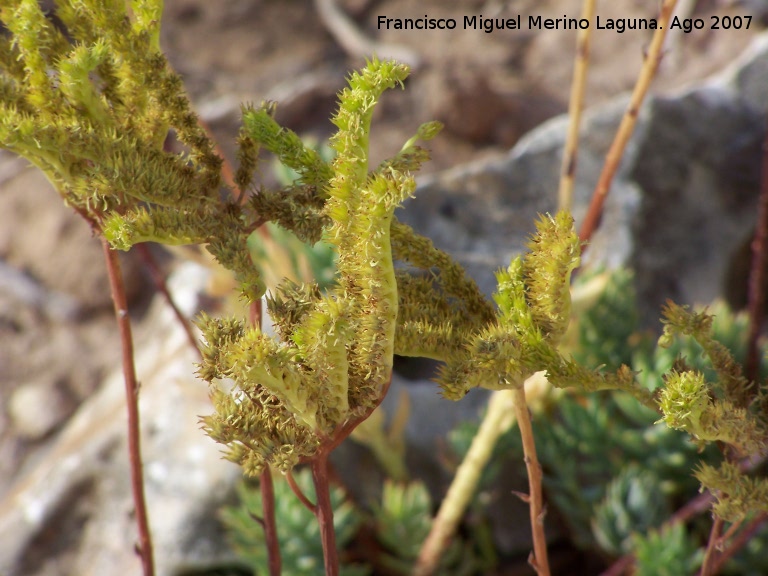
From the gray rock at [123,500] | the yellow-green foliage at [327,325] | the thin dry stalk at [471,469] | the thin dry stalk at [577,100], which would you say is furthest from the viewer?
the gray rock at [123,500]

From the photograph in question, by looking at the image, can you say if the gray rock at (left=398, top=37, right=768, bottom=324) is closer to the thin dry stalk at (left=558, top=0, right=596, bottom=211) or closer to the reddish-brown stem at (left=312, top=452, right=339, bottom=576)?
the thin dry stalk at (left=558, top=0, right=596, bottom=211)

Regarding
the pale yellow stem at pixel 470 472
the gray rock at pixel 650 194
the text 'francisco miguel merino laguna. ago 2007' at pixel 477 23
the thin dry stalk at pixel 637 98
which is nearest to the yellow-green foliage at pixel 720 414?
the pale yellow stem at pixel 470 472

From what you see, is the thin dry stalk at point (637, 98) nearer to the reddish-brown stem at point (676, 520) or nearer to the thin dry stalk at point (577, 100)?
the thin dry stalk at point (577, 100)

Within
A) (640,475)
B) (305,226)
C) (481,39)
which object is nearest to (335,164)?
(305,226)

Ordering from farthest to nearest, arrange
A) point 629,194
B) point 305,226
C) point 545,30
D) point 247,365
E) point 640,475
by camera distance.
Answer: point 545,30 < point 629,194 < point 640,475 < point 305,226 < point 247,365

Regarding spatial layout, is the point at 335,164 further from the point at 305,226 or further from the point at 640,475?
the point at 640,475

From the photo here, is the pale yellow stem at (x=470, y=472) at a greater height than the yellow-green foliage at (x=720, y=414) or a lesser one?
lesser

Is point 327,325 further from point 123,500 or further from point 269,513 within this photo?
point 123,500

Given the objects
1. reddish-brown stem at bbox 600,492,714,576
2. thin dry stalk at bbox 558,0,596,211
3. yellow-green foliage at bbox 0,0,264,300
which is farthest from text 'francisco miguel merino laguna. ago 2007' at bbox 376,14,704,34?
yellow-green foliage at bbox 0,0,264,300
